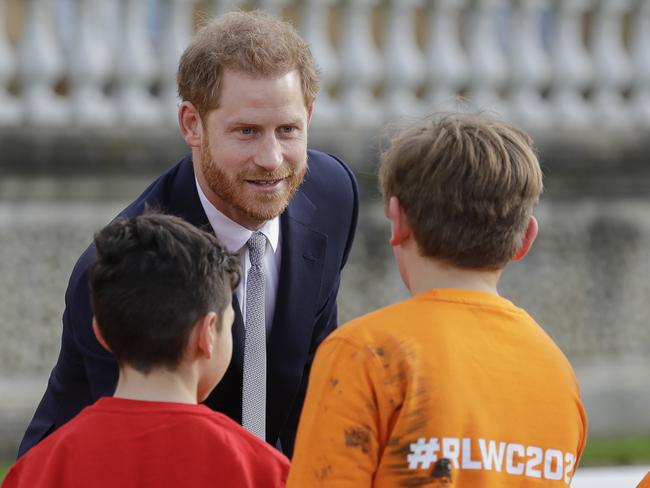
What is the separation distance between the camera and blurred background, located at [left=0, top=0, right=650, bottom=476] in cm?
614

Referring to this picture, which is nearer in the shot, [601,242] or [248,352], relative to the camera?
[248,352]

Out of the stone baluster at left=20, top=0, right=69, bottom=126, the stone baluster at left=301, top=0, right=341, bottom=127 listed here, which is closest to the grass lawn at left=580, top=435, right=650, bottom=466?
the stone baluster at left=301, top=0, right=341, bottom=127

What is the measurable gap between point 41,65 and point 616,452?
3063 millimetres

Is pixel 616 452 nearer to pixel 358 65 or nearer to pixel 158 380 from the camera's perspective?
pixel 358 65

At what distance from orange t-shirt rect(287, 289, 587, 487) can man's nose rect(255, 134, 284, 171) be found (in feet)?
2.59

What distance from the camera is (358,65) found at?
6500mm

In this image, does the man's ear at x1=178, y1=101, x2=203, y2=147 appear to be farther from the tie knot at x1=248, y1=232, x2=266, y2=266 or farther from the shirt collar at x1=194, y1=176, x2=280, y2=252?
the tie knot at x1=248, y1=232, x2=266, y2=266

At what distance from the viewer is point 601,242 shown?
22.9 ft

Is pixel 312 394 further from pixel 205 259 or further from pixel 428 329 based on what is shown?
pixel 205 259

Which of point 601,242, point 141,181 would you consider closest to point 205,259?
point 141,181

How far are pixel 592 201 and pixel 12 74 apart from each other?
111 inches

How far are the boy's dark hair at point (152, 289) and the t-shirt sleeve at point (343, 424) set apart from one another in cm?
33

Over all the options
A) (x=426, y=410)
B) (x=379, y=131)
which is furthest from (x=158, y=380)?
(x=379, y=131)

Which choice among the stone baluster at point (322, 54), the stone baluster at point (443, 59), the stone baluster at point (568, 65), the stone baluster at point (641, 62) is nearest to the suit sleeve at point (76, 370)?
the stone baluster at point (322, 54)
